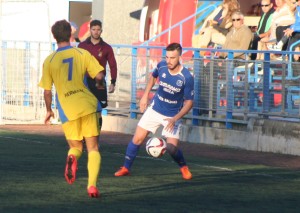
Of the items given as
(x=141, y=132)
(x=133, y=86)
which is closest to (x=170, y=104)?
(x=141, y=132)

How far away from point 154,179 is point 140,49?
9.19 m

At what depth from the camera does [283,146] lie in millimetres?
18422

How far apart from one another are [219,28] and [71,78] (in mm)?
10017

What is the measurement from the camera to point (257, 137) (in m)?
19.0

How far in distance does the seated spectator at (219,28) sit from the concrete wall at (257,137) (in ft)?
6.55

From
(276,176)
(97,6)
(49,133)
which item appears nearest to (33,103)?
(49,133)

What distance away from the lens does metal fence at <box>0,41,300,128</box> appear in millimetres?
18562

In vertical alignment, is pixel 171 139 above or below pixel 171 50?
below

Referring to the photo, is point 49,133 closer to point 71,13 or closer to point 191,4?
point 191,4

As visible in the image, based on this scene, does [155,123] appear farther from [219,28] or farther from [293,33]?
[219,28]

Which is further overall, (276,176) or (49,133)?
(49,133)

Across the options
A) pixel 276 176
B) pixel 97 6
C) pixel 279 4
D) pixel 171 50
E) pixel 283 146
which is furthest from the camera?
pixel 97 6

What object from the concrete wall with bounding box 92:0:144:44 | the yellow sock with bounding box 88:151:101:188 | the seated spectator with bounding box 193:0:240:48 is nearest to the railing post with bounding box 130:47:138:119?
the seated spectator with bounding box 193:0:240:48

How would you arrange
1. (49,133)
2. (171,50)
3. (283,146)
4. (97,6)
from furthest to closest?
(97,6) → (49,133) → (283,146) → (171,50)
